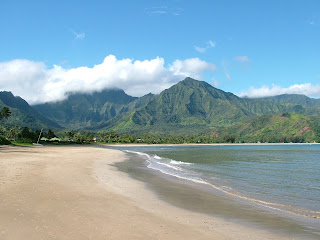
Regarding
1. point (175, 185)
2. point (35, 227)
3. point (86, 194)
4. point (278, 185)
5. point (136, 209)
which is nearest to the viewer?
point (35, 227)

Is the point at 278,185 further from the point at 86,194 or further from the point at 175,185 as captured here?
the point at 86,194

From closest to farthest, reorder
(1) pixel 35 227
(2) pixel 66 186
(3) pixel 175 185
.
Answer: (1) pixel 35 227, (2) pixel 66 186, (3) pixel 175 185

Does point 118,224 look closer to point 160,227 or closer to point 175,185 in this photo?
point 160,227

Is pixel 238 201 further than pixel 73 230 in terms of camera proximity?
Yes

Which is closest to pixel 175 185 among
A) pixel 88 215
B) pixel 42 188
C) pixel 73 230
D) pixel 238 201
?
pixel 238 201

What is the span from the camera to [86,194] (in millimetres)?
16797

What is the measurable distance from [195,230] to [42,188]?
11.2m

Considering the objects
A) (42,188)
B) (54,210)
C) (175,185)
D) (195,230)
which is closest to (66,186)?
(42,188)

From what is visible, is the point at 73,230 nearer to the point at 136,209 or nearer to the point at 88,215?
the point at 88,215

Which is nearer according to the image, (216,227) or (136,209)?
(216,227)

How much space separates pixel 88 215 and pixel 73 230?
226 centimetres

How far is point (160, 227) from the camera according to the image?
10914 mm

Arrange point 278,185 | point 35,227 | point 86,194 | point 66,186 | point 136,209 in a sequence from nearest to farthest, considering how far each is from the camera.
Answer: point 35,227
point 136,209
point 86,194
point 66,186
point 278,185

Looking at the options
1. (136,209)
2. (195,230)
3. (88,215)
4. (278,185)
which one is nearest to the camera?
(195,230)
